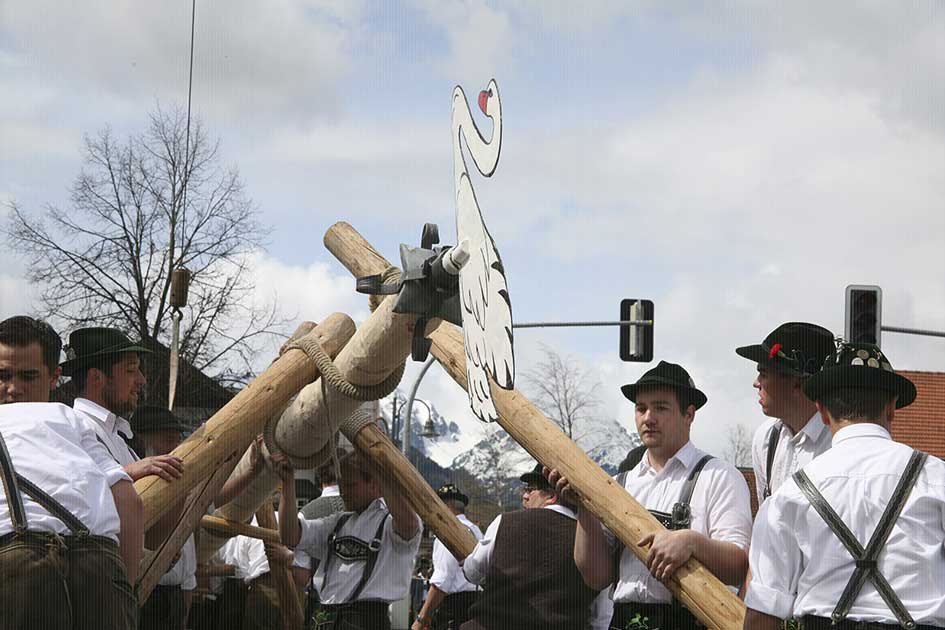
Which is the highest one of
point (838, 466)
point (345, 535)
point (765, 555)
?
point (838, 466)

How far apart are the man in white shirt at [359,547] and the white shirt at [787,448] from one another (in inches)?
107

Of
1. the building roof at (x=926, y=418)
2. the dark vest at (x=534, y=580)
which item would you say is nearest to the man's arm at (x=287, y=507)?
the dark vest at (x=534, y=580)

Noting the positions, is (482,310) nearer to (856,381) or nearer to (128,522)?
(856,381)

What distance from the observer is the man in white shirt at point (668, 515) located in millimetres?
5168

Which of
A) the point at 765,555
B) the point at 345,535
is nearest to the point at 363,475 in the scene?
the point at 345,535

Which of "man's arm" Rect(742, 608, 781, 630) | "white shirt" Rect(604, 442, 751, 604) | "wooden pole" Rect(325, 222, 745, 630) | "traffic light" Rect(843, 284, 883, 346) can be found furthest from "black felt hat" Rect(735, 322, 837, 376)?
"traffic light" Rect(843, 284, 883, 346)

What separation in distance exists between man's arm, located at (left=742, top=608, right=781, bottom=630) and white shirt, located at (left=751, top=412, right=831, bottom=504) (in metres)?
0.89

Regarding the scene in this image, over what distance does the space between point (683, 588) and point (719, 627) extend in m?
0.21

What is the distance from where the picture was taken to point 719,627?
4.97 meters

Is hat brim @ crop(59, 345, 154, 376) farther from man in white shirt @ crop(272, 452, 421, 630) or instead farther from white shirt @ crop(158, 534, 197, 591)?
white shirt @ crop(158, 534, 197, 591)

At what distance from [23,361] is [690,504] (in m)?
2.73

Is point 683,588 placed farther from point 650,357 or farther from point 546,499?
point 650,357

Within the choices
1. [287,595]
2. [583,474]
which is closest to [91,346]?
[583,474]

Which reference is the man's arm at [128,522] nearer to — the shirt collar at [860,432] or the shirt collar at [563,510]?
the shirt collar at [563,510]
